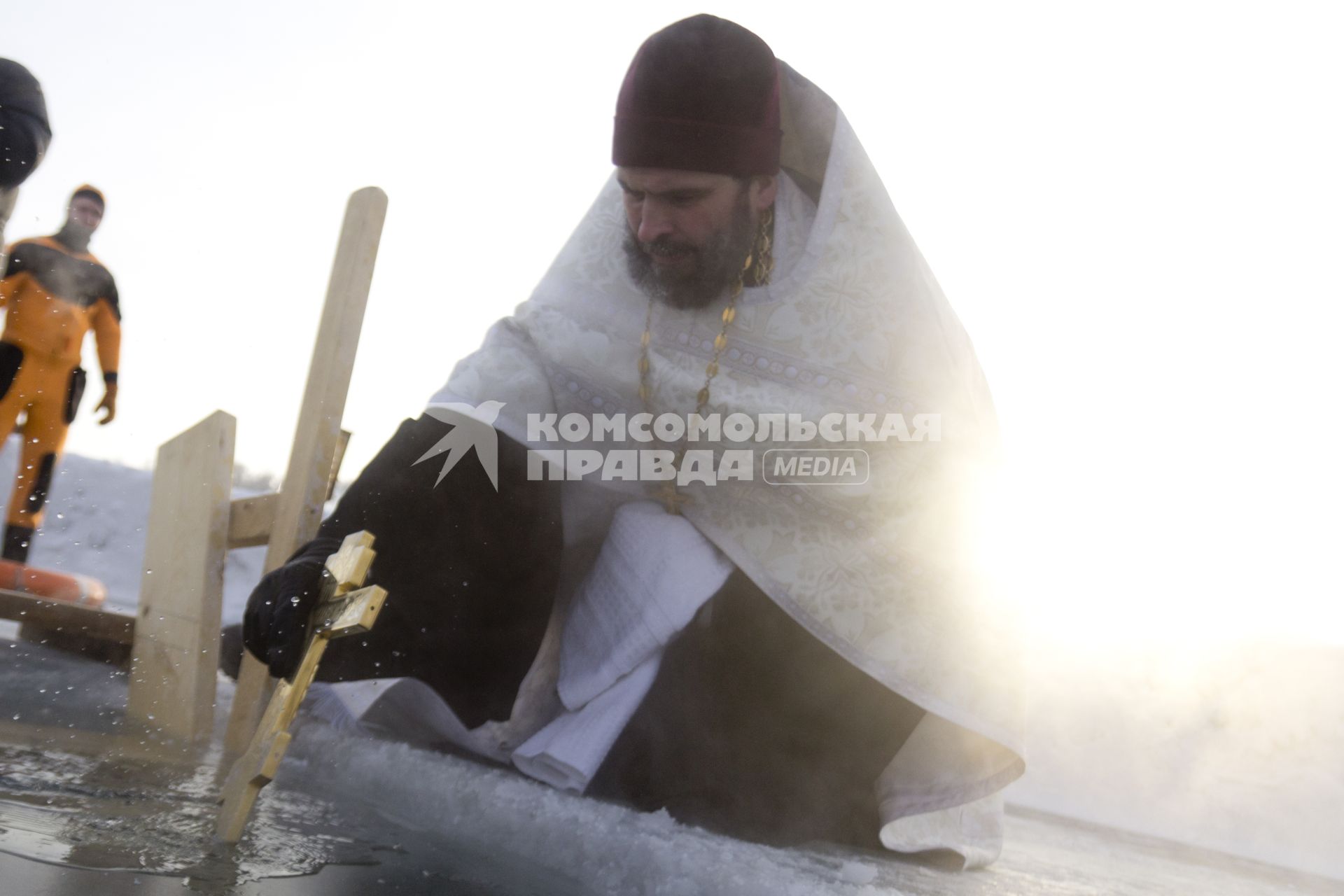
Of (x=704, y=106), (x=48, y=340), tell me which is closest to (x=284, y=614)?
(x=704, y=106)

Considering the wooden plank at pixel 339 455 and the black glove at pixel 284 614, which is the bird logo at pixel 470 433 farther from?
the black glove at pixel 284 614

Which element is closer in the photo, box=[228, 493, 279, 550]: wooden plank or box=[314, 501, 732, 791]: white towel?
box=[314, 501, 732, 791]: white towel

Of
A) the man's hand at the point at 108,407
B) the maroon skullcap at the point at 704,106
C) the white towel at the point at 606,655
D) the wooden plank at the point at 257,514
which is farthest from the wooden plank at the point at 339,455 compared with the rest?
the man's hand at the point at 108,407

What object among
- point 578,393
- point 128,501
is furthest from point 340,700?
A: point 128,501

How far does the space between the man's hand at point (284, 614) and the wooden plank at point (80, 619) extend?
118cm

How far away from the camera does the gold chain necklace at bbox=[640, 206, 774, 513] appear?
104 inches

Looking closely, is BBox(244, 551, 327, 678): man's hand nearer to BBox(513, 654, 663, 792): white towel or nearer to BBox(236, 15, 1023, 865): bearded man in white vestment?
BBox(236, 15, 1023, 865): bearded man in white vestment

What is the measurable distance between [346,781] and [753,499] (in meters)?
1.09

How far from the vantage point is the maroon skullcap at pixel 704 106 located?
2613 mm

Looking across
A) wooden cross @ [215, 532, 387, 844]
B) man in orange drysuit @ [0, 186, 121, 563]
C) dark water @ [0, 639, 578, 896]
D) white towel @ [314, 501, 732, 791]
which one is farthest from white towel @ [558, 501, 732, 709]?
man in orange drysuit @ [0, 186, 121, 563]

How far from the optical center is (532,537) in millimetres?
2564

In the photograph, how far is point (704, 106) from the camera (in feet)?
8.59

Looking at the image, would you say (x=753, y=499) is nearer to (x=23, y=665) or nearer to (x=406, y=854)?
(x=406, y=854)

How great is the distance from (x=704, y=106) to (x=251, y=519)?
1.42 m
